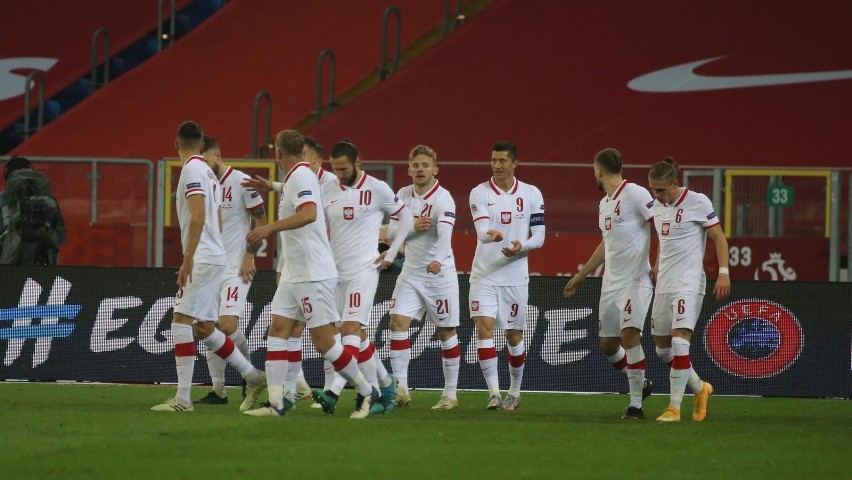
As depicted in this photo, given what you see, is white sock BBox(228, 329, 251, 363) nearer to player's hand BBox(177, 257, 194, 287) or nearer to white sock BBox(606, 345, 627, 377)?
player's hand BBox(177, 257, 194, 287)

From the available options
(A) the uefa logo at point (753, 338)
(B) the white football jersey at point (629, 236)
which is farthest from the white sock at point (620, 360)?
(A) the uefa logo at point (753, 338)

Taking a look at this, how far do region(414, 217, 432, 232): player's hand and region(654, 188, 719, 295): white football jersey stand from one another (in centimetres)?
Result: 208

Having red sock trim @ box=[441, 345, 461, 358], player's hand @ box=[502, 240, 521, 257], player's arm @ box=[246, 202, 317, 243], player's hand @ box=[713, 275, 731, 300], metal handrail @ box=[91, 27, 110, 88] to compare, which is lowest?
red sock trim @ box=[441, 345, 461, 358]

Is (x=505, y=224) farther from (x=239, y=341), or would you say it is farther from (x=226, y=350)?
(x=226, y=350)

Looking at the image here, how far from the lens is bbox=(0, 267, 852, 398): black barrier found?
1397 centimetres

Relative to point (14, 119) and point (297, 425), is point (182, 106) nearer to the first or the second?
point (14, 119)

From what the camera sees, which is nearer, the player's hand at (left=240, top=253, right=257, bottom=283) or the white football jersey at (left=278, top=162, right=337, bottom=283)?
the white football jersey at (left=278, top=162, right=337, bottom=283)

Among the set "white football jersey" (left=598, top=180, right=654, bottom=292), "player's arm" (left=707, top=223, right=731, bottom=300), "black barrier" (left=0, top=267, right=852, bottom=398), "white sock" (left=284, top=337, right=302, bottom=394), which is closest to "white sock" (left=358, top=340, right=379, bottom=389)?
"white sock" (left=284, top=337, right=302, bottom=394)

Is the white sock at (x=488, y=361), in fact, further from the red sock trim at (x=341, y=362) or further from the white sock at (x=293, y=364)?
the red sock trim at (x=341, y=362)

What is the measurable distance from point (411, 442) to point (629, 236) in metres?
3.14

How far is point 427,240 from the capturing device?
40.8 feet

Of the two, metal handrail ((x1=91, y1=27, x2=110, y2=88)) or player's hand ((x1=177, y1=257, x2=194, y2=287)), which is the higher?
metal handrail ((x1=91, y1=27, x2=110, y2=88))

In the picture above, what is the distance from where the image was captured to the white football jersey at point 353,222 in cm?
1142

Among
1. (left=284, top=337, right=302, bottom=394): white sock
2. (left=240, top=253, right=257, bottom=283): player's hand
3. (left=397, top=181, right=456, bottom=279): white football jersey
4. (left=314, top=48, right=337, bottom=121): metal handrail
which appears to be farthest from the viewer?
(left=314, top=48, right=337, bottom=121): metal handrail
